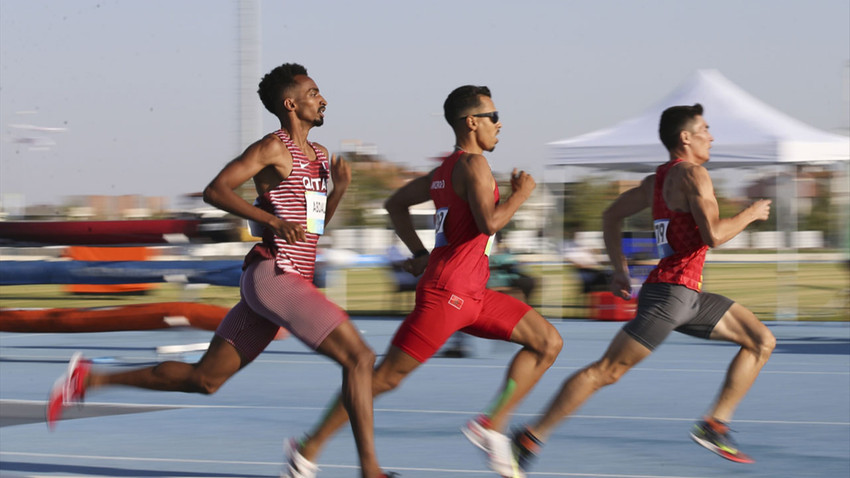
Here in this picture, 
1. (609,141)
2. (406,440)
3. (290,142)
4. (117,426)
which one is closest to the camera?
(290,142)

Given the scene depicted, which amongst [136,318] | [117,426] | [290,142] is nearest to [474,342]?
[136,318]

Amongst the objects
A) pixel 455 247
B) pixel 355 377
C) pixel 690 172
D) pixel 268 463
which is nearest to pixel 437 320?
pixel 455 247

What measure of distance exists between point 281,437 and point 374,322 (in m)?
9.75

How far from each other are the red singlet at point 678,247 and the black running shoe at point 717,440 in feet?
2.13

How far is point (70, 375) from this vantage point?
546cm

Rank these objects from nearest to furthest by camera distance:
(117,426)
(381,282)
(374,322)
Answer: (117,426), (374,322), (381,282)

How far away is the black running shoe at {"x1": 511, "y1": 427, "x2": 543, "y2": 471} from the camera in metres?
5.32

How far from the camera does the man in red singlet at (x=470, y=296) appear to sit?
199 inches

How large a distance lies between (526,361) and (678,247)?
3.02ft

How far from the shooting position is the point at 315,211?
5125 mm

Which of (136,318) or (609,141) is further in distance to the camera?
(609,141)

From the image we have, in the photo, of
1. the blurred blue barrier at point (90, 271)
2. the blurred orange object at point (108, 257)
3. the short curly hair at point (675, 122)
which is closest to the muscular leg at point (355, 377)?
the short curly hair at point (675, 122)

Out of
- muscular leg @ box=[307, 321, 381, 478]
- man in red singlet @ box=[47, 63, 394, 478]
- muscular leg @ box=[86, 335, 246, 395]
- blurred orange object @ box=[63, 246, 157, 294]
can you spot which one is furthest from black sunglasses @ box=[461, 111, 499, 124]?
blurred orange object @ box=[63, 246, 157, 294]

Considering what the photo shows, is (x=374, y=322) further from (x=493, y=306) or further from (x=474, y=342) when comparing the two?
(x=493, y=306)
